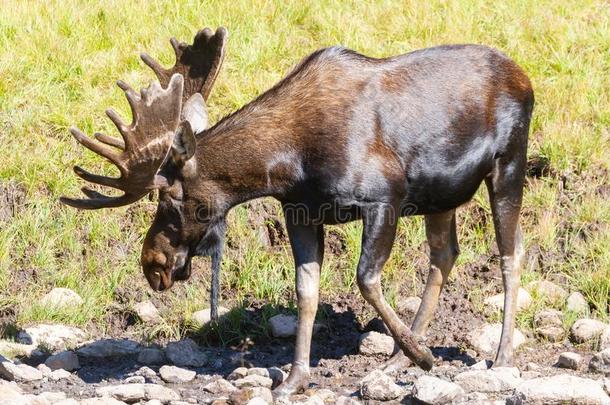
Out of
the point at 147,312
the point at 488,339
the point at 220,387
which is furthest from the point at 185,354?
the point at 488,339

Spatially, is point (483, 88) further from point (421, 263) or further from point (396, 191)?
point (421, 263)

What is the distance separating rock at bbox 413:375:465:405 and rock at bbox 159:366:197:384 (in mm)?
1827

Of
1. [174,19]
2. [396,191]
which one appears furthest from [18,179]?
[396,191]

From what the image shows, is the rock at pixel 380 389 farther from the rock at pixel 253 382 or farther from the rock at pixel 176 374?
the rock at pixel 176 374

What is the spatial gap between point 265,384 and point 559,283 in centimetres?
277

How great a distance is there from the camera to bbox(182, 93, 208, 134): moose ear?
8742 millimetres

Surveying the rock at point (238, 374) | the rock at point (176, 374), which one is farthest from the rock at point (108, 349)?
the rock at point (238, 374)

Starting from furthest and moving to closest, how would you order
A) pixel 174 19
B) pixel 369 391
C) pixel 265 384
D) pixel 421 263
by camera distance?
pixel 174 19
pixel 421 263
pixel 265 384
pixel 369 391

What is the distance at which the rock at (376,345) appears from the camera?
9227 mm

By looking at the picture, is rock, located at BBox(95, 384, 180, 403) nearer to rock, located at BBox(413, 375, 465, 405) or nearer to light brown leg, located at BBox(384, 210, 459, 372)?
rock, located at BBox(413, 375, 465, 405)

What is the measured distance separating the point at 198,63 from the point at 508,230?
2.48 metres

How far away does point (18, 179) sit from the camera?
34.6 feet

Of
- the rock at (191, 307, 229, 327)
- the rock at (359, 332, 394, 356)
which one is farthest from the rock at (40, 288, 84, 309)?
the rock at (359, 332, 394, 356)

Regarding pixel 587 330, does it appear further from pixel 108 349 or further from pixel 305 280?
pixel 108 349
